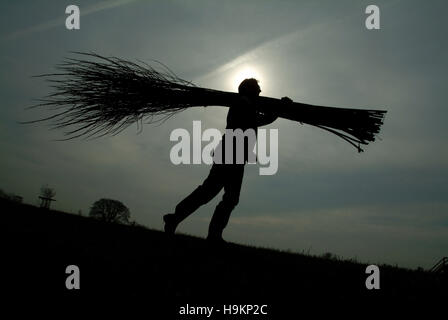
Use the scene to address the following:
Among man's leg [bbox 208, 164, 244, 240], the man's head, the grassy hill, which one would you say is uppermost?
the man's head

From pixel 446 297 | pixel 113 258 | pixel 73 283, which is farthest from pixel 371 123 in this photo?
pixel 73 283

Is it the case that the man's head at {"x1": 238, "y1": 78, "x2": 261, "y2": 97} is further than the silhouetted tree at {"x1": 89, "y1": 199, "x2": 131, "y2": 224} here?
No

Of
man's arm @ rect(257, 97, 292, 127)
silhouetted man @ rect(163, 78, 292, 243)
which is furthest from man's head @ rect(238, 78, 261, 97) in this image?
man's arm @ rect(257, 97, 292, 127)

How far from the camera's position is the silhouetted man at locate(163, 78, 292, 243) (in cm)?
381

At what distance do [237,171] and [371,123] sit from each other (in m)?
1.83

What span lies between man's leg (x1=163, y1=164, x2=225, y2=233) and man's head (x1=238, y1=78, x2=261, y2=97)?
3.09 feet

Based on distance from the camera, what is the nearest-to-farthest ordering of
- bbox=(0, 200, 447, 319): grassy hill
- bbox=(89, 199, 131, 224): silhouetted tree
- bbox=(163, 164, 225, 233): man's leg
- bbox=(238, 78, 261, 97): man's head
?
bbox=(0, 200, 447, 319): grassy hill
bbox=(163, 164, 225, 233): man's leg
bbox=(238, 78, 261, 97): man's head
bbox=(89, 199, 131, 224): silhouetted tree

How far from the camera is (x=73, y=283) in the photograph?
1808mm

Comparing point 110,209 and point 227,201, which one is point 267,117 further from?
point 110,209

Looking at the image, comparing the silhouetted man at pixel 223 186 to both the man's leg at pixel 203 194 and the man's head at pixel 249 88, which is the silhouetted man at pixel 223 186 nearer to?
the man's leg at pixel 203 194

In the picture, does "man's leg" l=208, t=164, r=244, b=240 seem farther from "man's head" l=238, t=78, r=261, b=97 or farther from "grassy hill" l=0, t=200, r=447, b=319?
"man's head" l=238, t=78, r=261, b=97

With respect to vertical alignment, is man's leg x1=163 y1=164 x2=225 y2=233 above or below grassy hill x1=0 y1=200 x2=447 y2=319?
Result: above

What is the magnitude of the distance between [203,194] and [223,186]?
0.25 meters
